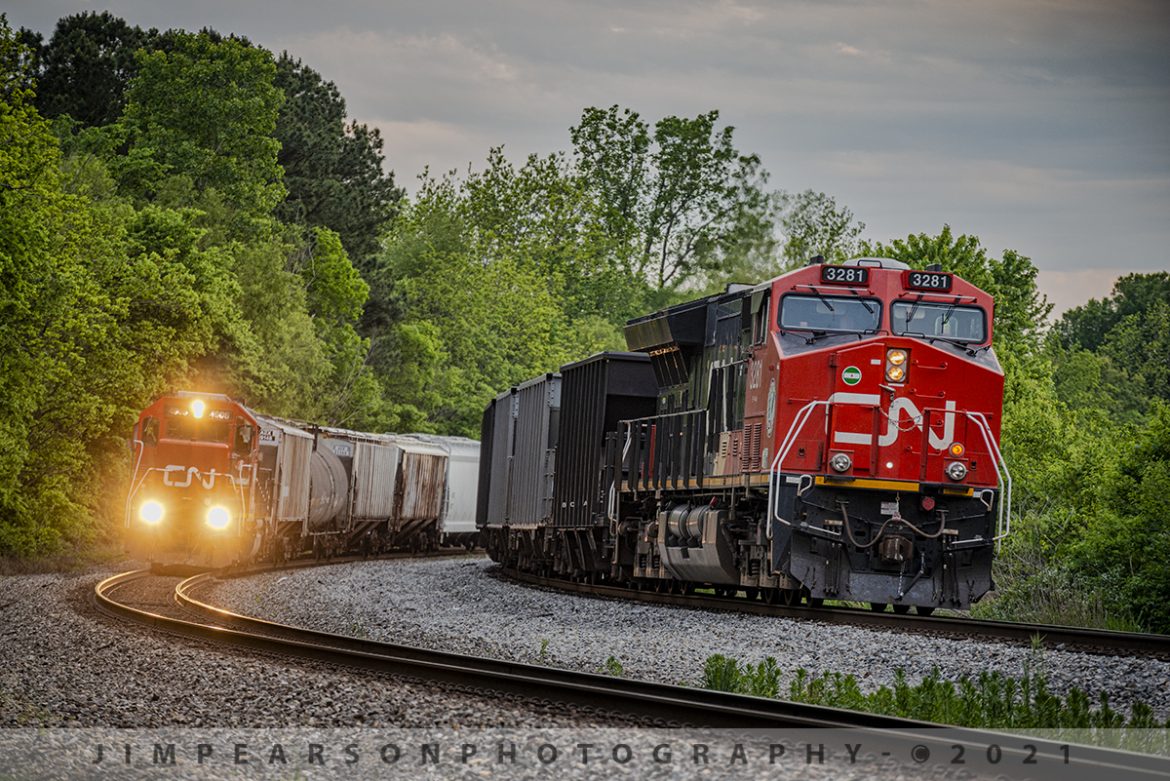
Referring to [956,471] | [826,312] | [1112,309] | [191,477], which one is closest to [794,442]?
[826,312]

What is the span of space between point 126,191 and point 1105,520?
40695mm

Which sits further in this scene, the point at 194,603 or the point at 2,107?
the point at 2,107

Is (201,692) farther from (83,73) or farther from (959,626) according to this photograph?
(83,73)

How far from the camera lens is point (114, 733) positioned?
8609 millimetres

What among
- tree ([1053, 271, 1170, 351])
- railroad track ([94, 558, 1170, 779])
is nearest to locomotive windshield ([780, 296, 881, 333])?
railroad track ([94, 558, 1170, 779])

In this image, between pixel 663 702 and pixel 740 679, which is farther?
pixel 740 679

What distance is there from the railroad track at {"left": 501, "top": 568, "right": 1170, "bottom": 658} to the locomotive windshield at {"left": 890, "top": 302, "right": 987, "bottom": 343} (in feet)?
11.3

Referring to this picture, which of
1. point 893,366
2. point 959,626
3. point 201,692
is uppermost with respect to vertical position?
point 893,366

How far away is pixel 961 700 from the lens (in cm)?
1001

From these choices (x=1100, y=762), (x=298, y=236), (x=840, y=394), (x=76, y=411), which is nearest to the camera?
(x=1100, y=762)

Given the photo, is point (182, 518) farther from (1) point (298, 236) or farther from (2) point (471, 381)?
(2) point (471, 381)

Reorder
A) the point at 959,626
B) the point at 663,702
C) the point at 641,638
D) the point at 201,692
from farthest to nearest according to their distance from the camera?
1. the point at 959,626
2. the point at 641,638
3. the point at 201,692
4. the point at 663,702

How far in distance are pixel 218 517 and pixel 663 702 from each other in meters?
18.6

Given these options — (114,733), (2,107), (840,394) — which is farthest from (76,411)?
(114,733)
